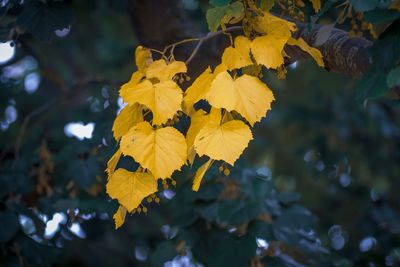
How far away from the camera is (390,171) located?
4.19 meters

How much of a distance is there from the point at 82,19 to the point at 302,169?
1685 mm

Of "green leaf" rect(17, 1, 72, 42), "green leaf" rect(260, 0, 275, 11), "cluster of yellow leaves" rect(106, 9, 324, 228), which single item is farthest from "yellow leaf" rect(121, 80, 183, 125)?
"green leaf" rect(17, 1, 72, 42)

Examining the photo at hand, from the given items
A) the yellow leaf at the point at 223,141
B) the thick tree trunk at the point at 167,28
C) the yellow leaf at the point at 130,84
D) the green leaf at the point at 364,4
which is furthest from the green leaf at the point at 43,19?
the green leaf at the point at 364,4

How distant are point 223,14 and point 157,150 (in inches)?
13.2

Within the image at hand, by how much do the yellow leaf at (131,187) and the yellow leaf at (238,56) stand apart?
10.5 inches

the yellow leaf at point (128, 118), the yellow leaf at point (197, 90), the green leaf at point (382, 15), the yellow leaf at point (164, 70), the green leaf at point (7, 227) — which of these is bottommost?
the green leaf at point (7, 227)

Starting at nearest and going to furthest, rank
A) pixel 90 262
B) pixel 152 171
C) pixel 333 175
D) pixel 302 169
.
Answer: pixel 152 171
pixel 90 262
pixel 333 175
pixel 302 169

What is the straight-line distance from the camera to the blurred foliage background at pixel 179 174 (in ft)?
6.64

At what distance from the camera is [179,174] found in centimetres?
310

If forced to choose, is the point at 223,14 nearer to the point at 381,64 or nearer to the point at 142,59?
the point at 142,59

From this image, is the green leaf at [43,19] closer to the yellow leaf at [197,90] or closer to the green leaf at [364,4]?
the yellow leaf at [197,90]

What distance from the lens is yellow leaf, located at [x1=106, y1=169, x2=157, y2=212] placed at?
1.17 meters

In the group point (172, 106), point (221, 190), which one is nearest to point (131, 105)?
point (172, 106)

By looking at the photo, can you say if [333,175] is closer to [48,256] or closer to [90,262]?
[90,262]
